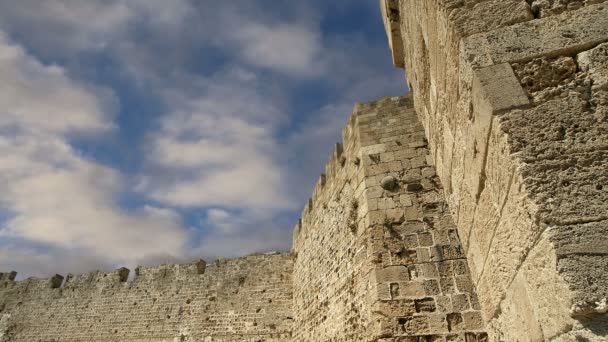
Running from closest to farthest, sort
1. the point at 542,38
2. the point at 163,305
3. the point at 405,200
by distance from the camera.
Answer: the point at 542,38 → the point at 405,200 → the point at 163,305

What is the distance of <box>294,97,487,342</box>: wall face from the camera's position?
166 inches

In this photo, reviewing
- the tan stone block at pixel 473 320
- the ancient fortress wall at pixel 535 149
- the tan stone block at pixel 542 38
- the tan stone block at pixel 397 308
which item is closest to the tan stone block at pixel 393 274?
the tan stone block at pixel 397 308

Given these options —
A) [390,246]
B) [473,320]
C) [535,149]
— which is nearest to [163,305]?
[390,246]

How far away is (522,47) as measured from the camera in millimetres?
2393

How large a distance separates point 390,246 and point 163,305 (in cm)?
1049

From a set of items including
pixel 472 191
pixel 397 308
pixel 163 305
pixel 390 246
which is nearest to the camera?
pixel 472 191

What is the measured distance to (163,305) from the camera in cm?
1290

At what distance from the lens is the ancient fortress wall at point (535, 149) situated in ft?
5.98

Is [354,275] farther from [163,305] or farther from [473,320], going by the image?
[163,305]

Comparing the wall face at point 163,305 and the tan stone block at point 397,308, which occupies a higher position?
the wall face at point 163,305

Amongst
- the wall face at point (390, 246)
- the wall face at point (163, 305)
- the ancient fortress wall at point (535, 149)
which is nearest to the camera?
the ancient fortress wall at point (535, 149)

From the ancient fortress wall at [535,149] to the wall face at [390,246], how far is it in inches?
43.6

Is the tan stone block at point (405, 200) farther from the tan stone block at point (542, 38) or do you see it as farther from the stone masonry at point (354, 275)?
the tan stone block at point (542, 38)

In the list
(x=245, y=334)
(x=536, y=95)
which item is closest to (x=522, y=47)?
(x=536, y=95)
